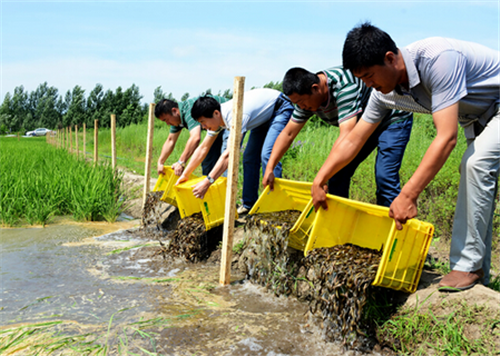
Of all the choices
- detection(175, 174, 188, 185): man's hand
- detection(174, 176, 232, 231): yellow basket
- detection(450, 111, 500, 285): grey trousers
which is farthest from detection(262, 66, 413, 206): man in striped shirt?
detection(175, 174, 188, 185): man's hand

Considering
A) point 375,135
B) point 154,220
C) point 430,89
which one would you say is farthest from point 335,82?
point 154,220

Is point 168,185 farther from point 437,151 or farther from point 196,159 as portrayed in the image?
point 437,151

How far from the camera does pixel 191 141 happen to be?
5.05m

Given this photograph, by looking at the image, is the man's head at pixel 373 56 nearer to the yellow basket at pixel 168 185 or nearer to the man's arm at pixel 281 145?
the man's arm at pixel 281 145

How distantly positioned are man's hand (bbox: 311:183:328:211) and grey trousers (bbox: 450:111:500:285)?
2.51 ft

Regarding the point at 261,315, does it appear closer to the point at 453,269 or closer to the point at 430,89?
the point at 453,269

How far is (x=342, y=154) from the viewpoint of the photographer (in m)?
2.77

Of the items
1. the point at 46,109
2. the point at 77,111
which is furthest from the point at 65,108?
the point at 77,111

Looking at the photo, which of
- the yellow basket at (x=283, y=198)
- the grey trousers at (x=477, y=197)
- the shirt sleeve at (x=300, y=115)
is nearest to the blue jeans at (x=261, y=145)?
the yellow basket at (x=283, y=198)

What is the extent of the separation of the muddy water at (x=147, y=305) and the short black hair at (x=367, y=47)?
166 centimetres

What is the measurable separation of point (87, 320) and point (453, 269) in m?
2.36

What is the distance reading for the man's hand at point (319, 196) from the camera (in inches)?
106

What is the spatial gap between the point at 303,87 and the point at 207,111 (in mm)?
1375

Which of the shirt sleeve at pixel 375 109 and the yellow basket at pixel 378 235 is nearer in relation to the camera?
the yellow basket at pixel 378 235
